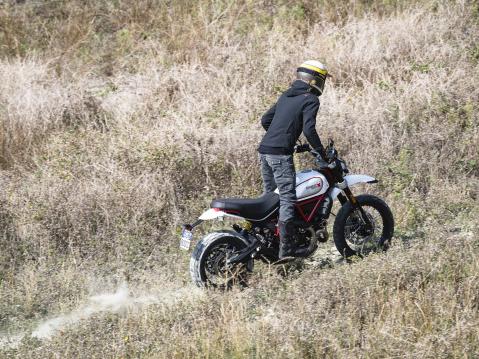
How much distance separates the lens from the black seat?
7367 millimetres

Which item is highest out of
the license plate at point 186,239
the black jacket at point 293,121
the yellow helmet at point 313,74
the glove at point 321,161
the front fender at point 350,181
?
the yellow helmet at point 313,74

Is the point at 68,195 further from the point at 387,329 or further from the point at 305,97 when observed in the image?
the point at 387,329

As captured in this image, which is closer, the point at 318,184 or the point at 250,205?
the point at 250,205

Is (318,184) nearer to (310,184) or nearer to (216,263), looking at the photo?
(310,184)

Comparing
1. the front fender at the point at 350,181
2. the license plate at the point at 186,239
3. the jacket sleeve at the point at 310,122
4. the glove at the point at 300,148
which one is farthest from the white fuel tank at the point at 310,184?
→ the license plate at the point at 186,239

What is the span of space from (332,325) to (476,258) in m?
1.81

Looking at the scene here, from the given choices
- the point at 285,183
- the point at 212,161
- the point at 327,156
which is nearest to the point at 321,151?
the point at 327,156

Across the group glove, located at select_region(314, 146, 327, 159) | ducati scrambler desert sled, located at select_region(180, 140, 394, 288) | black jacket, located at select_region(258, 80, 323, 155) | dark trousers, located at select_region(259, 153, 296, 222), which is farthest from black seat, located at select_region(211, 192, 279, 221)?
glove, located at select_region(314, 146, 327, 159)

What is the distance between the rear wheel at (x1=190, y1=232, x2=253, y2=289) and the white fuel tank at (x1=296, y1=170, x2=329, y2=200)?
0.79 meters

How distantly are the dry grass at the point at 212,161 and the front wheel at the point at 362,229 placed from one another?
23 cm

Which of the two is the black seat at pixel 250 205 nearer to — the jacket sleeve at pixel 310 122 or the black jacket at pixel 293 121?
the black jacket at pixel 293 121

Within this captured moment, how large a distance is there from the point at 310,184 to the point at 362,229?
2.85 feet

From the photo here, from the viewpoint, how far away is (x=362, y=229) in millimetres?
8180

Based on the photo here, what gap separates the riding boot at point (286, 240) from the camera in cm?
762
